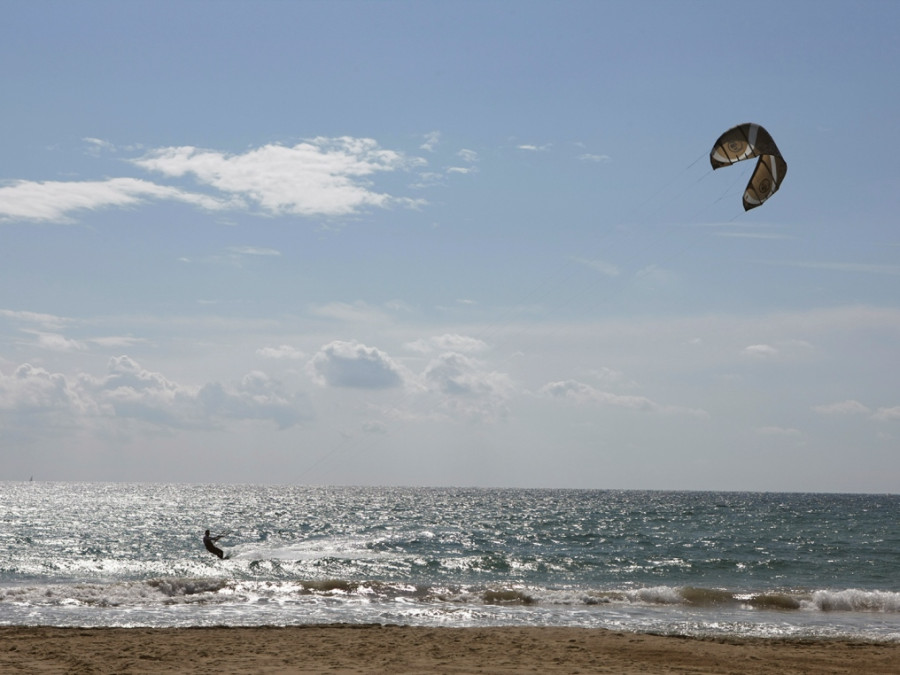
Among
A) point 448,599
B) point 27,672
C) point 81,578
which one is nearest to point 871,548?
point 448,599

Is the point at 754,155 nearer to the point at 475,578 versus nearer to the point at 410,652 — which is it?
the point at 410,652

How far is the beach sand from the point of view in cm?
1221

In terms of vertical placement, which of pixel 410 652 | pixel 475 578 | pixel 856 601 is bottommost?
pixel 475 578

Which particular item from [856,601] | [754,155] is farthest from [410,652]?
[856,601]

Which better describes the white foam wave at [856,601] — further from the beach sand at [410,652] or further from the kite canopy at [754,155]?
the kite canopy at [754,155]

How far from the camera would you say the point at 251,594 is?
66.5 feet

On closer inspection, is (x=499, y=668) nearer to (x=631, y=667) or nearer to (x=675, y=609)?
(x=631, y=667)

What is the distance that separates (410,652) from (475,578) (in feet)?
38.4

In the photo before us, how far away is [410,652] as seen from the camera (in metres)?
13.3

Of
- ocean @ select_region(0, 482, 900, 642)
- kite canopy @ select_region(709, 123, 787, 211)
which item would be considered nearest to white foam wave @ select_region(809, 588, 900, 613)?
ocean @ select_region(0, 482, 900, 642)

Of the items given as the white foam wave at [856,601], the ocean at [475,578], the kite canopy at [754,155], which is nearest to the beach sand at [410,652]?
the ocean at [475,578]

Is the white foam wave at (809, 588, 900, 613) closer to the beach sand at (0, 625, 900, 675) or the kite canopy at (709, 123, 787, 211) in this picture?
the beach sand at (0, 625, 900, 675)

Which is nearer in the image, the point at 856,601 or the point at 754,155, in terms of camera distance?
the point at 754,155

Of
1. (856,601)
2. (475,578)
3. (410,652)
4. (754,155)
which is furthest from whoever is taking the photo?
(475,578)
